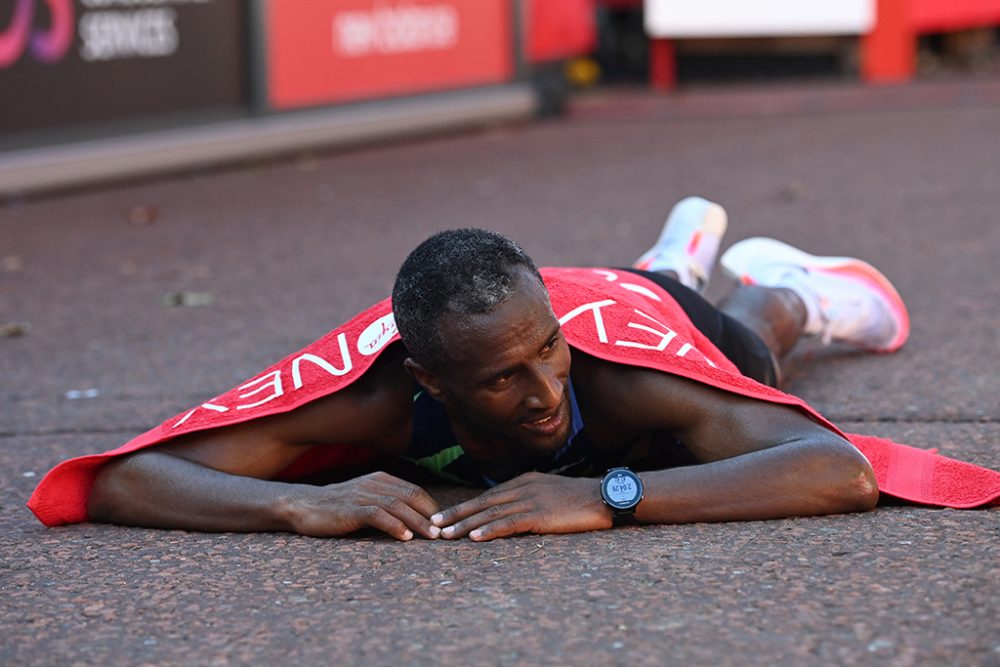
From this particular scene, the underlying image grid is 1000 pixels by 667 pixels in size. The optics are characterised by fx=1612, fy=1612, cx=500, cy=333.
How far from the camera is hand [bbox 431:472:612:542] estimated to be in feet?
10.3

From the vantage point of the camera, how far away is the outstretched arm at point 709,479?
3152mm

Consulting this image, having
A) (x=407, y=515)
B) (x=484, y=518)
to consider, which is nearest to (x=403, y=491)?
(x=407, y=515)

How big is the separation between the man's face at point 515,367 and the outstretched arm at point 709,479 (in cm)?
14

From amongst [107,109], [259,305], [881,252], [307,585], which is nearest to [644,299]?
[307,585]

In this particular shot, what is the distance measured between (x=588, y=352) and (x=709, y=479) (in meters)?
0.35

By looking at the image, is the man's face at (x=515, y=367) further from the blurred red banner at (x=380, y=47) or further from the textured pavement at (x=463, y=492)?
the blurred red banner at (x=380, y=47)

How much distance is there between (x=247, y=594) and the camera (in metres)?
2.98

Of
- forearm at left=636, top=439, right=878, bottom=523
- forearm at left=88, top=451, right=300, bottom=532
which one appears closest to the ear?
forearm at left=88, top=451, right=300, bottom=532

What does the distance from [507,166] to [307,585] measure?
21.9ft

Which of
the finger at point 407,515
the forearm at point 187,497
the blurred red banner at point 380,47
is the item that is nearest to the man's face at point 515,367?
the finger at point 407,515

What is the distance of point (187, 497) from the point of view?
3.32 metres

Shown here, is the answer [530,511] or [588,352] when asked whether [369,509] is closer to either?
[530,511]

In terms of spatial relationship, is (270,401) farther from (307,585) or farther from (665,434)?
(665,434)

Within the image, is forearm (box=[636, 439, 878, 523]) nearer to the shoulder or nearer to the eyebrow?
the shoulder
